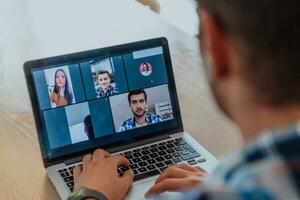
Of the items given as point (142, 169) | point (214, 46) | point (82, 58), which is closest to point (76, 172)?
point (142, 169)

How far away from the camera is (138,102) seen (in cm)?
124

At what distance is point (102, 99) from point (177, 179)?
10.4 inches

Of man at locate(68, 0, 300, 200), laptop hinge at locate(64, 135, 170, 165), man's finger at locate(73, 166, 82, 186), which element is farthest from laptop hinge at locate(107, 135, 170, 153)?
man at locate(68, 0, 300, 200)

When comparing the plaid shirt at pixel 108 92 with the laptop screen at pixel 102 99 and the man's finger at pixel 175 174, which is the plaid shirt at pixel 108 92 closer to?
the laptop screen at pixel 102 99

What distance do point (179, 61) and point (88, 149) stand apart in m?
0.54

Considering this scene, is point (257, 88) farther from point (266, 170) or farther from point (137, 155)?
point (137, 155)

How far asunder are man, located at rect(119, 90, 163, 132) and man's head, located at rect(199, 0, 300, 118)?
56 centimetres

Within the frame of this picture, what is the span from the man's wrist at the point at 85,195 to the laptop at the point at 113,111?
0.07 meters

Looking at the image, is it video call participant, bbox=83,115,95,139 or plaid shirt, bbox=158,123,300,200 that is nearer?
plaid shirt, bbox=158,123,300,200

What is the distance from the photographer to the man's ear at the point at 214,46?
67 cm

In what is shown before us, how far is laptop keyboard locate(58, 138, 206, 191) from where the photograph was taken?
115cm

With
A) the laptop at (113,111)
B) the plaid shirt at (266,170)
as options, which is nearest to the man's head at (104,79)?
the laptop at (113,111)

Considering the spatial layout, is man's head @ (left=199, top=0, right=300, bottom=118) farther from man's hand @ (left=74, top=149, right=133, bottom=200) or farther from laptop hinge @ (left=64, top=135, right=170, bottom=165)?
laptop hinge @ (left=64, top=135, right=170, bottom=165)

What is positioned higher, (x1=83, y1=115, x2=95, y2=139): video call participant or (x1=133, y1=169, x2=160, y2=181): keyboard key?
(x1=83, y1=115, x2=95, y2=139): video call participant
